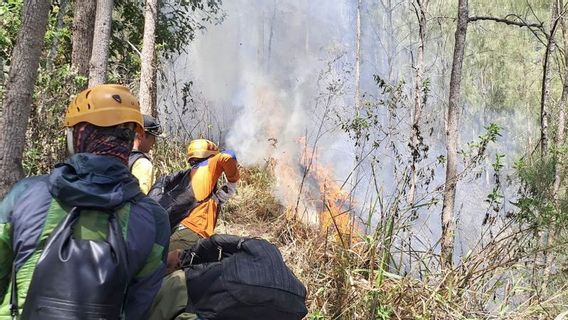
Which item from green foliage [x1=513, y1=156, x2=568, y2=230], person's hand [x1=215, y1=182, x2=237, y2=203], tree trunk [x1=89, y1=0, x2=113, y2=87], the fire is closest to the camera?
person's hand [x1=215, y1=182, x2=237, y2=203]

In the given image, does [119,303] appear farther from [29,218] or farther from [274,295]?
[274,295]

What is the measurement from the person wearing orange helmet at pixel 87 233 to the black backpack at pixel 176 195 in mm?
2196

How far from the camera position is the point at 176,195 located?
3771 mm

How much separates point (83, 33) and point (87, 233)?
253 inches

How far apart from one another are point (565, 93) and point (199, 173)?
973 centimetres

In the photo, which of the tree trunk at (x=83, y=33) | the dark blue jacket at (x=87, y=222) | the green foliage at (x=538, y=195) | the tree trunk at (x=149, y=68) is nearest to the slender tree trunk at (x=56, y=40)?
the tree trunk at (x=83, y=33)

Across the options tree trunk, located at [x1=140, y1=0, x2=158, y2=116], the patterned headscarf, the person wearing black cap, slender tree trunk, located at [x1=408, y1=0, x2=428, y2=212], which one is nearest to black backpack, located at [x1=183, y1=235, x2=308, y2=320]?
the patterned headscarf

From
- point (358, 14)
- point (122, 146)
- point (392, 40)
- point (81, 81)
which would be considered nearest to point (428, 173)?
point (81, 81)

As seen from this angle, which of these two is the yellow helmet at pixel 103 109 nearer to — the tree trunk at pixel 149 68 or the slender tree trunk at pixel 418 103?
the slender tree trunk at pixel 418 103

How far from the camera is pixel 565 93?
1073cm

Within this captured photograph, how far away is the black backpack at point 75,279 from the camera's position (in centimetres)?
120

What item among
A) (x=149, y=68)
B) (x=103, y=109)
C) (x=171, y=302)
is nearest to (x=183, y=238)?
(x=171, y=302)

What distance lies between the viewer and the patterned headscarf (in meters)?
1.44

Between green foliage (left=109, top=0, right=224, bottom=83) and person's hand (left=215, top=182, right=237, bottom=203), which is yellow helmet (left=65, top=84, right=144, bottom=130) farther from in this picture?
green foliage (left=109, top=0, right=224, bottom=83)
